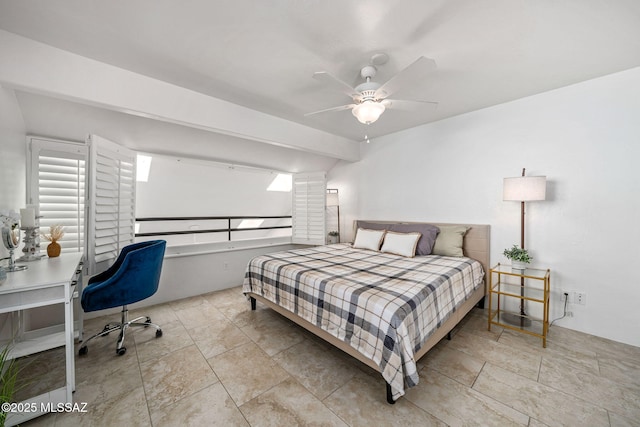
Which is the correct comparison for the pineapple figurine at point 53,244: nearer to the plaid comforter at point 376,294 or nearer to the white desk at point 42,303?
the white desk at point 42,303

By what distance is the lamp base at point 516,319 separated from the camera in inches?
103

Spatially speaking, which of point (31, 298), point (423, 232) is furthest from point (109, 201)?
point (423, 232)

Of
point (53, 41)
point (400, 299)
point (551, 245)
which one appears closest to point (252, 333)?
point (400, 299)

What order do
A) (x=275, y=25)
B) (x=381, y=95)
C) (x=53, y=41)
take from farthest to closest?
(x=381, y=95) → (x=53, y=41) → (x=275, y=25)

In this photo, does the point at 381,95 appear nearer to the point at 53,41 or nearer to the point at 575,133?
the point at 575,133

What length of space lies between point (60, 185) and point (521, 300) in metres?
5.22

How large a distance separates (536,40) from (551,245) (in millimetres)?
2030

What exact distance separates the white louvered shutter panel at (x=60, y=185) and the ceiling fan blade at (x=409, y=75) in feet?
9.92

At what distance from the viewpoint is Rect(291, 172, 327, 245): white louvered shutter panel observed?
4.32 meters

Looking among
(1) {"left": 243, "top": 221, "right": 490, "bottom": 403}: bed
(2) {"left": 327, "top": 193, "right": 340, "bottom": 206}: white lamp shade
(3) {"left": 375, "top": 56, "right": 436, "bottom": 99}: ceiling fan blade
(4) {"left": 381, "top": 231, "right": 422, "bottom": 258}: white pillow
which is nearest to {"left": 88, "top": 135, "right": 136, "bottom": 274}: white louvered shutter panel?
(1) {"left": 243, "top": 221, "right": 490, "bottom": 403}: bed

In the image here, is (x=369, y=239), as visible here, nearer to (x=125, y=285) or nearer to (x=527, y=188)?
(x=527, y=188)

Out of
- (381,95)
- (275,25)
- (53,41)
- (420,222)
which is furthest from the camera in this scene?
(420,222)

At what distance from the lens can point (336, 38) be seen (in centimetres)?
178

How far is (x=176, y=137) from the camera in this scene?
10.6 ft
